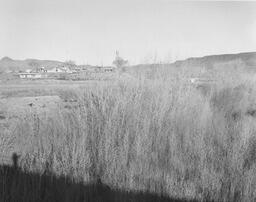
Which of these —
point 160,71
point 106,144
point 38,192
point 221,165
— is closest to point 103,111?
point 106,144

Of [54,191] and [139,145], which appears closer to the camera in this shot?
[54,191]

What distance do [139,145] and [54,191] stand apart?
1278 mm

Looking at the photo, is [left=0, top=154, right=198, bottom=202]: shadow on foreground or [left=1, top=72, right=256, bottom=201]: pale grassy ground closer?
[left=0, top=154, right=198, bottom=202]: shadow on foreground

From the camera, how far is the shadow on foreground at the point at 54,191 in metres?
2.74

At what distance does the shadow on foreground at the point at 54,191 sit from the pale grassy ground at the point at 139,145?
105mm

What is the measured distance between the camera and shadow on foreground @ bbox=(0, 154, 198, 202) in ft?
8.98

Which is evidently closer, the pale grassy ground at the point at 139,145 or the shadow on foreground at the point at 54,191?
the shadow on foreground at the point at 54,191

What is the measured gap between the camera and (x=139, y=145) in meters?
3.34

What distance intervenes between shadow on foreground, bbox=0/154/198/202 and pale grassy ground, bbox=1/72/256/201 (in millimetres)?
105

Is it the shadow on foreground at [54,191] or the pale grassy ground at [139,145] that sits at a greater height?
the pale grassy ground at [139,145]

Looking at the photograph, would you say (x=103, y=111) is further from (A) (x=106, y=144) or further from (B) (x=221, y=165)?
(B) (x=221, y=165)

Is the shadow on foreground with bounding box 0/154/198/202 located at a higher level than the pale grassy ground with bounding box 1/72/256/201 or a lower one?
→ lower

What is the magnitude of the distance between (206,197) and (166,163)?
0.76 m

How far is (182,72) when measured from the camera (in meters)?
6.60
